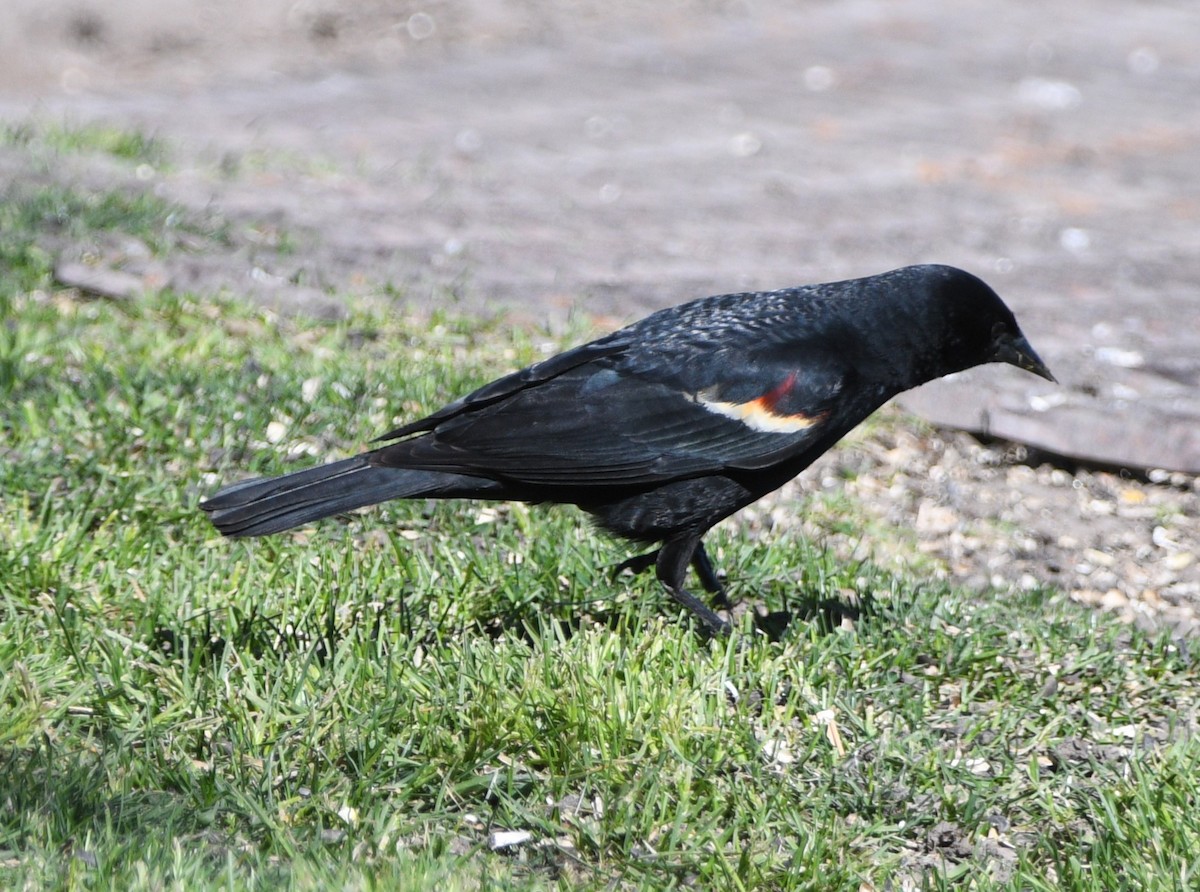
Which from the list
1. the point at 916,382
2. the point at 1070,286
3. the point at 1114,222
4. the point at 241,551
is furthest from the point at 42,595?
the point at 1114,222

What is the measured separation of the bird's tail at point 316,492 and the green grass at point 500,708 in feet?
0.86

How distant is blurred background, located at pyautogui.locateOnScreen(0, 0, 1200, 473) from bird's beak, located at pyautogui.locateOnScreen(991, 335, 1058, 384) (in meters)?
1.16

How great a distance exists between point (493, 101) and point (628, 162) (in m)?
1.53

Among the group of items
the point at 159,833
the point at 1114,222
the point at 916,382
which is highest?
the point at 916,382

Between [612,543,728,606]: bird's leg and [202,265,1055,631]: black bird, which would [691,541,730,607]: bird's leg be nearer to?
[612,543,728,606]: bird's leg

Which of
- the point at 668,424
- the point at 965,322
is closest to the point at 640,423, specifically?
the point at 668,424

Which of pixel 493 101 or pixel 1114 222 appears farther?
pixel 493 101

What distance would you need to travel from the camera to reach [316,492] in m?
3.47

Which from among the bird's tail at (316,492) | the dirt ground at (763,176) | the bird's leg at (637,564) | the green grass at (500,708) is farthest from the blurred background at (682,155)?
the bird's tail at (316,492)

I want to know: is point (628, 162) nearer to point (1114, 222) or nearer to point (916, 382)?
point (1114, 222)

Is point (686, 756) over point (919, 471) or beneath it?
over

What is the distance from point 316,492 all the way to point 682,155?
568cm

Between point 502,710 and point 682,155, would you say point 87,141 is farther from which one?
point 502,710

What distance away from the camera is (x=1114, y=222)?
7895 mm
